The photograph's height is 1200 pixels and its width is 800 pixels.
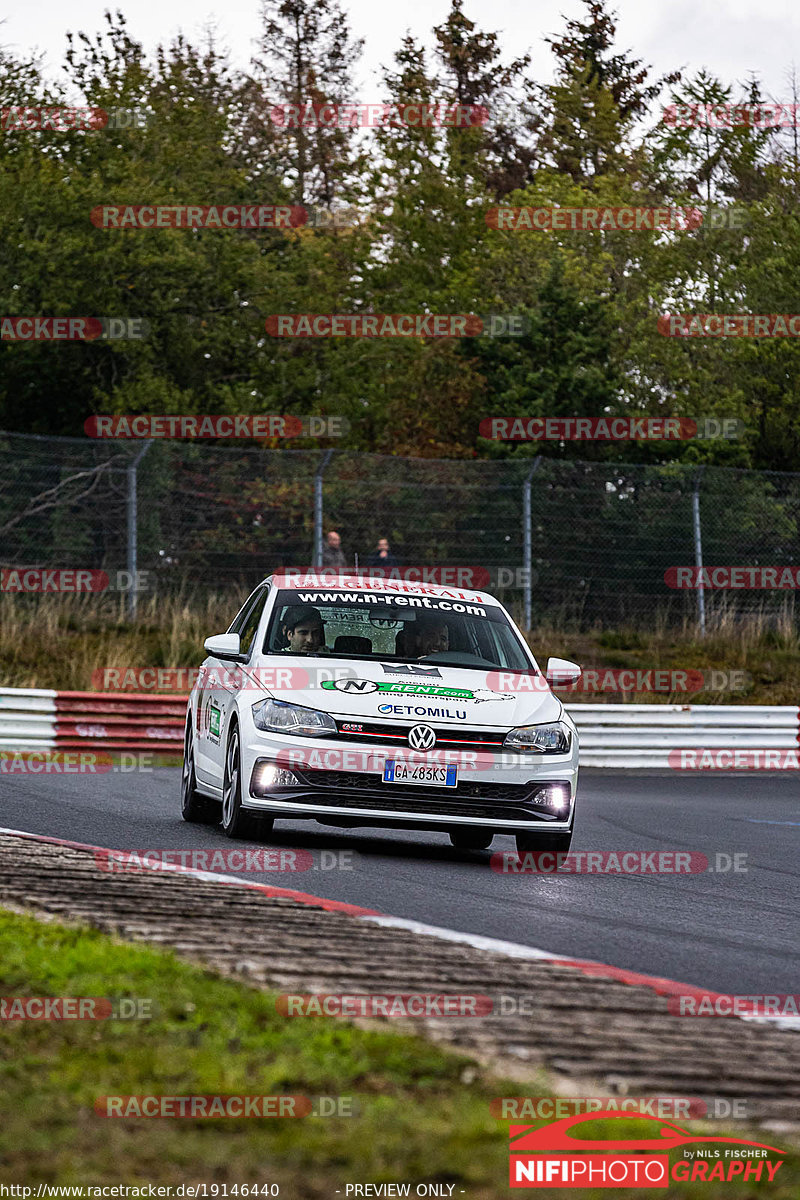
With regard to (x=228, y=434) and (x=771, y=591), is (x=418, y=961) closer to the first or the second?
(x=771, y=591)

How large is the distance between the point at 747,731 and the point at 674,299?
68.5 feet

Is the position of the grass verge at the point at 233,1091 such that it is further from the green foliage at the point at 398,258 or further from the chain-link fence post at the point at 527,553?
the green foliage at the point at 398,258

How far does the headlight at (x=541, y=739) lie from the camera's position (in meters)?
10.5

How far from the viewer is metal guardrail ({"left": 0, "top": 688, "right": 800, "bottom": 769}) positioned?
20047 mm

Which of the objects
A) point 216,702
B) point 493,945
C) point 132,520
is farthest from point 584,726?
point 493,945

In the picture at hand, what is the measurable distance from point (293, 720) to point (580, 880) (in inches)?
73.2

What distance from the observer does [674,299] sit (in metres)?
41.0

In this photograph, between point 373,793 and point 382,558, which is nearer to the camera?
point 373,793

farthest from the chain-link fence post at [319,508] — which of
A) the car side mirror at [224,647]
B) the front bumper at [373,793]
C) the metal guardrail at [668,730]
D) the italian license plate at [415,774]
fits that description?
the italian license plate at [415,774]

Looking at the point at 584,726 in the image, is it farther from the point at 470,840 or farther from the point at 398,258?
the point at 398,258

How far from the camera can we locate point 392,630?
11.3 metres

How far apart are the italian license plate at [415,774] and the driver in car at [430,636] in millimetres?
1167

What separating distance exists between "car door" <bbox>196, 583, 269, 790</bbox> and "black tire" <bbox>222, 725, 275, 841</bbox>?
247 mm

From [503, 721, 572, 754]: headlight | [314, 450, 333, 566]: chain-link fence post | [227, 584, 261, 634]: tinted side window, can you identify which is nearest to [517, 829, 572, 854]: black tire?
[503, 721, 572, 754]: headlight
